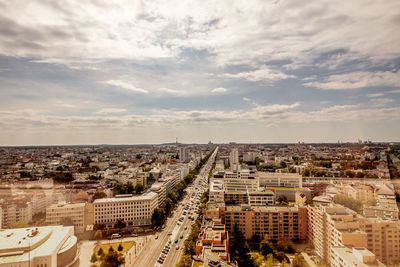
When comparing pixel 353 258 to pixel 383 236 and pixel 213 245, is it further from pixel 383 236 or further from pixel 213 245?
pixel 213 245

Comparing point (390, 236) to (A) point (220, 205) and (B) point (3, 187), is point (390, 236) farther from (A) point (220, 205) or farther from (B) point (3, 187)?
(B) point (3, 187)

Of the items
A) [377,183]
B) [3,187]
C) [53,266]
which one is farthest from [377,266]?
[3,187]

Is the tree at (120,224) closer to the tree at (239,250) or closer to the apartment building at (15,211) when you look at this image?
the apartment building at (15,211)

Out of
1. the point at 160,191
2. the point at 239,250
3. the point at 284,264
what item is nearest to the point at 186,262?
the point at 239,250

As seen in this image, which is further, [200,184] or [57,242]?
[200,184]

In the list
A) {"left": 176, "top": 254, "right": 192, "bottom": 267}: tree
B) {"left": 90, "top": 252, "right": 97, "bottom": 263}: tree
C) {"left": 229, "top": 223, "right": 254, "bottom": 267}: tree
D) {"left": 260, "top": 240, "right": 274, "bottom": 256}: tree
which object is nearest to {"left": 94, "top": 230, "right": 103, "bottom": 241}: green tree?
{"left": 90, "top": 252, "right": 97, "bottom": 263}: tree

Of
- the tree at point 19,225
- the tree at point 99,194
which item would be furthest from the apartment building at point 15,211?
the tree at point 99,194

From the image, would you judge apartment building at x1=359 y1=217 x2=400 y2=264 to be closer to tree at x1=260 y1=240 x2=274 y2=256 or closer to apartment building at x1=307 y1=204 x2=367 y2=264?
apartment building at x1=307 y1=204 x2=367 y2=264
